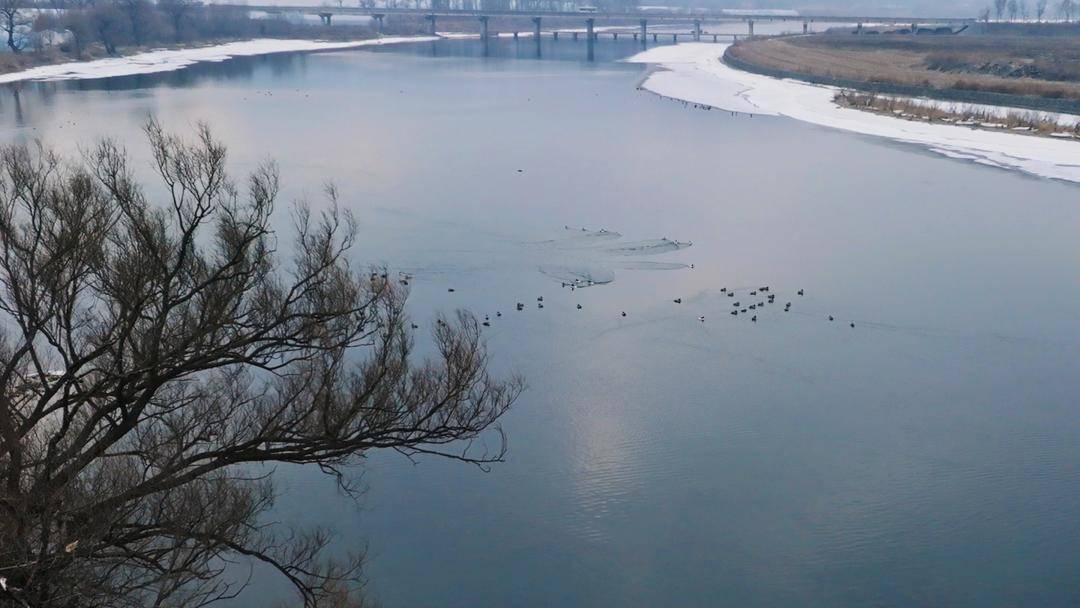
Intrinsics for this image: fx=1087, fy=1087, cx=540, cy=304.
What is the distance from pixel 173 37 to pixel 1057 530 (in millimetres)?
35838

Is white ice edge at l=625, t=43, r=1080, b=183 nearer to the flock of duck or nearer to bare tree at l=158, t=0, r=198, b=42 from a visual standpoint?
the flock of duck

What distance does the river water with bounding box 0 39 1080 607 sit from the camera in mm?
4820

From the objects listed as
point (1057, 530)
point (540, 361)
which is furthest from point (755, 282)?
point (1057, 530)

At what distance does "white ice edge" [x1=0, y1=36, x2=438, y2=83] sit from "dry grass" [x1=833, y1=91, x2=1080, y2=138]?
17441 mm

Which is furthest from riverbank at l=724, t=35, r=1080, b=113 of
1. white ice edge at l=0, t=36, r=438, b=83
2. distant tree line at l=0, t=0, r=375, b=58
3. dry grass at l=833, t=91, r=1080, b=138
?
distant tree line at l=0, t=0, r=375, b=58

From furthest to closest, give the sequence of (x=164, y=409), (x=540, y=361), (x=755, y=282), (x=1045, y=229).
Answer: (x=1045, y=229)
(x=755, y=282)
(x=540, y=361)
(x=164, y=409)

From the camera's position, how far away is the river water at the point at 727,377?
4820 millimetres

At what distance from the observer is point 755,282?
8.66 meters

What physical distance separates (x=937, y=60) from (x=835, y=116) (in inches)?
424

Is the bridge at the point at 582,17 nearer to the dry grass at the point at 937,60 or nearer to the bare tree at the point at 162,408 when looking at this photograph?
the dry grass at the point at 937,60

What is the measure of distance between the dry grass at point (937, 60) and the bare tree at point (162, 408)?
19121mm

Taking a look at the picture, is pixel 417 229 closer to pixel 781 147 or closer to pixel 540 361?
pixel 540 361

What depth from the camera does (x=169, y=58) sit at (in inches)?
1267

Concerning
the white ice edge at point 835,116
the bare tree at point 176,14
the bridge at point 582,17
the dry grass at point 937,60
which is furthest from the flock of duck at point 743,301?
the bridge at point 582,17
